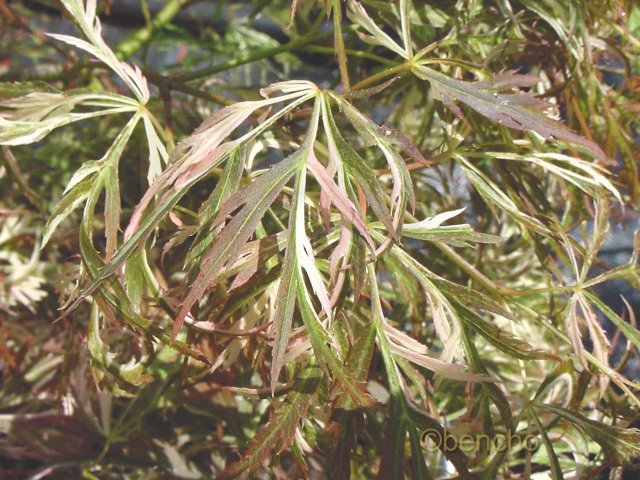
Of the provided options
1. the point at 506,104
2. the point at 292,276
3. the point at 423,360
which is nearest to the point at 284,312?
the point at 292,276

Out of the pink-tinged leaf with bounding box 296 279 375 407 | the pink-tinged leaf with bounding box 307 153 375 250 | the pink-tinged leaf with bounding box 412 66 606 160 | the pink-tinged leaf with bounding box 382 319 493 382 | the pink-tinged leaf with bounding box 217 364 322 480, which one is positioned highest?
the pink-tinged leaf with bounding box 412 66 606 160

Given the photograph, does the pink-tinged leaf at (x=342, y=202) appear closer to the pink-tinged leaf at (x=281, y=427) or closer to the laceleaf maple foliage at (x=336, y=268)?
the laceleaf maple foliage at (x=336, y=268)

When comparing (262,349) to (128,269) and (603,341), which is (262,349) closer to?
(128,269)

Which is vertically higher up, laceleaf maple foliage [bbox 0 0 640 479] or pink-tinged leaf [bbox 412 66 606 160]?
pink-tinged leaf [bbox 412 66 606 160]

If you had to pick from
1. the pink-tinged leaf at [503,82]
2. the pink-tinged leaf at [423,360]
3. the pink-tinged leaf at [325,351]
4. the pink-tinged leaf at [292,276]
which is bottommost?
the pink-tinged leaf at [423,360]

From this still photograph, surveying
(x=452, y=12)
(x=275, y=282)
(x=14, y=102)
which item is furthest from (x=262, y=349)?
(x=452, y=12)

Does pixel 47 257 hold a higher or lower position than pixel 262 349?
lower

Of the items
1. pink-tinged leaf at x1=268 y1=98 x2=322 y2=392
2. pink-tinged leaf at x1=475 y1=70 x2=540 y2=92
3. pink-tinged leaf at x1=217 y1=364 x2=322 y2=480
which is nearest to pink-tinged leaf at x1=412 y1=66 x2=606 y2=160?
pink-tinged leaf at x1=475 y1=70 x2=540 y2=92

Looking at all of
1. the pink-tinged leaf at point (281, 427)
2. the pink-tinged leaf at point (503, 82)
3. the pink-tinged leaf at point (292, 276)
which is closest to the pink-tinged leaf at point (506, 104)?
the pink-tinged leaf at point (503, 82)

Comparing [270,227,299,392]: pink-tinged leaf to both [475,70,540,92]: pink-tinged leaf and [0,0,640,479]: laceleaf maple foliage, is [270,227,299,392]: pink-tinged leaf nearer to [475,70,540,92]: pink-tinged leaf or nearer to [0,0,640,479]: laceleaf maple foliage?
[0,0,640,479]: laceleaf maple foliage
